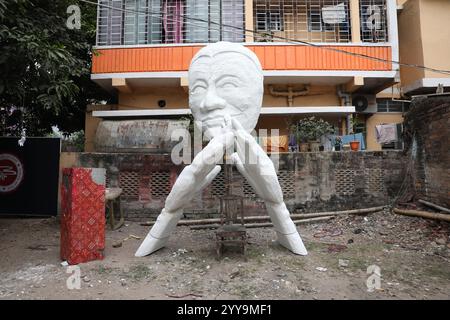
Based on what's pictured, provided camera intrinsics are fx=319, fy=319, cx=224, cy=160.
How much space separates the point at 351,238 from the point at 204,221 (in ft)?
9.76

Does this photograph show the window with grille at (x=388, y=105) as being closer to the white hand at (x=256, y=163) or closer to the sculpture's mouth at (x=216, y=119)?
the white hand at (x=256, y=163)

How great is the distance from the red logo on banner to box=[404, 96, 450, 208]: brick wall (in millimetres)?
9217

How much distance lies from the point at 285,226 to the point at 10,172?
674cm

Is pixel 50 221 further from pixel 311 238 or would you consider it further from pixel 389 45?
pixel 389 45

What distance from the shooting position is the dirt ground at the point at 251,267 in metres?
3.69

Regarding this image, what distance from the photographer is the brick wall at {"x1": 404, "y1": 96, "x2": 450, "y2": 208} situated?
6223 mm

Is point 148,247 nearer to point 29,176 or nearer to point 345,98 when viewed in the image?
point 29,176

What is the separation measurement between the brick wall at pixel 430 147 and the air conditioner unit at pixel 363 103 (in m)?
3.55

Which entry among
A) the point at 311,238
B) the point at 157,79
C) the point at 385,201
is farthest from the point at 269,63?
the point at 311,238

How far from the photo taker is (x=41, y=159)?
7750 mm

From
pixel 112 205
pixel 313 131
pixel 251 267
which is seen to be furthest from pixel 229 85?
pixel 313 131

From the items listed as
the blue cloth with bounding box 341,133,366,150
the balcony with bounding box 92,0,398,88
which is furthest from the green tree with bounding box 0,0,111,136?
the blue cloth with bounding box 341,133,366,150

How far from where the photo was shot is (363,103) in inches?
436

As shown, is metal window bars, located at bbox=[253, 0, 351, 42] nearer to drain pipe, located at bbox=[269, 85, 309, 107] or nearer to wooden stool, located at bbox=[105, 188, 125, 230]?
drain pipe, located at bbox=[269, 85, 309, 107]
